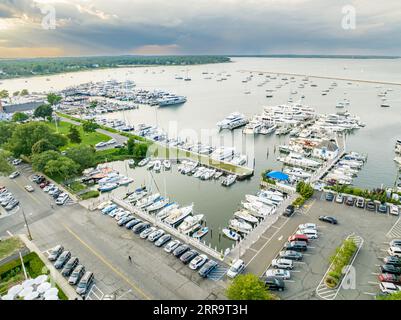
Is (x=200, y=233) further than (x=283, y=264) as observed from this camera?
Yes

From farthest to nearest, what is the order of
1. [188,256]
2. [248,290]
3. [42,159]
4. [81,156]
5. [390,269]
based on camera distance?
[81,156]
[42,159]
[188,256]
[390,269]
[248,290]

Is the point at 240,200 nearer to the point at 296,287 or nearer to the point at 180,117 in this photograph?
the point at 296,287

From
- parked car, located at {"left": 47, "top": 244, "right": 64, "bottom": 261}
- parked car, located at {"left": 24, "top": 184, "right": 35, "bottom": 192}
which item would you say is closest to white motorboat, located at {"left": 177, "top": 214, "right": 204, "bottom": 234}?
parked car, located at {"left": 47, "top": 244, "right": 64, "bottom": 261}

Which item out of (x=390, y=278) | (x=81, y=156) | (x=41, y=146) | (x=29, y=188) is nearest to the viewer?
(x=390, y=278)

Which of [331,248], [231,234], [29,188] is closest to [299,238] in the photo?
[331,248]

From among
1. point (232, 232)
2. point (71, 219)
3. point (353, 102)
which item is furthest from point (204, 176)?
point (353, 102)

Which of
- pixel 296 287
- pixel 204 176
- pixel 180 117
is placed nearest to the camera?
pixel 296 287

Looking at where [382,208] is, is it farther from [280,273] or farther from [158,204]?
[158,204]
